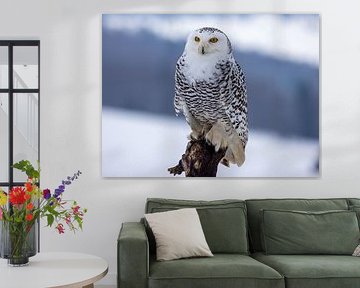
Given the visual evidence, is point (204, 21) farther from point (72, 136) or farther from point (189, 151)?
point (72, 136)

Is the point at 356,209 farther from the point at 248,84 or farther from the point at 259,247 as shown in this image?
the point at 248,84

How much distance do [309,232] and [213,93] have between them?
1332 mm

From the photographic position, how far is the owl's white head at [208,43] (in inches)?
181

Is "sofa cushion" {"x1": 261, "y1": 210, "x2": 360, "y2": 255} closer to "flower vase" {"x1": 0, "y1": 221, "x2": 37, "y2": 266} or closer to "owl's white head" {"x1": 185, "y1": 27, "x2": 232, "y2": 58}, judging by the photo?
"owl's white head" {"x1": 185, "y1": 27, "x2": 232, "y2": 58}

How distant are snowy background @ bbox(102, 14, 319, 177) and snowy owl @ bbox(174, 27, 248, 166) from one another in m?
0.06

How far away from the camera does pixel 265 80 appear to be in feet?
15.2

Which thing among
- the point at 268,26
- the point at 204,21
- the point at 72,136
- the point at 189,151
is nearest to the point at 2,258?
the point at 72,136

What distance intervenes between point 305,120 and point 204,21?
3.76 feet

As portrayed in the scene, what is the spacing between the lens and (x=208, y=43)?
4.60m

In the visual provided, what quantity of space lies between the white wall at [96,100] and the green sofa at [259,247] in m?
0.28

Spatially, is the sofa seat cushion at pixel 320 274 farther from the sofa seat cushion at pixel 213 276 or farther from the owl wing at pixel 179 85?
the owl wing at pixel 179 85

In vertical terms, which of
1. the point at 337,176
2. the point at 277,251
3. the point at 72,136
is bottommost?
the point at 277,251

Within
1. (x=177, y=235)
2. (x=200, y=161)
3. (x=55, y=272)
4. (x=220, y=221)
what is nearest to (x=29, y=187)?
(x=55, y=272)

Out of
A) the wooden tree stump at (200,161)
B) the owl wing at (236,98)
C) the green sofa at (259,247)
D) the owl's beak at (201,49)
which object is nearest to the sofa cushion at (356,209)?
the green sofa at (259,247)
